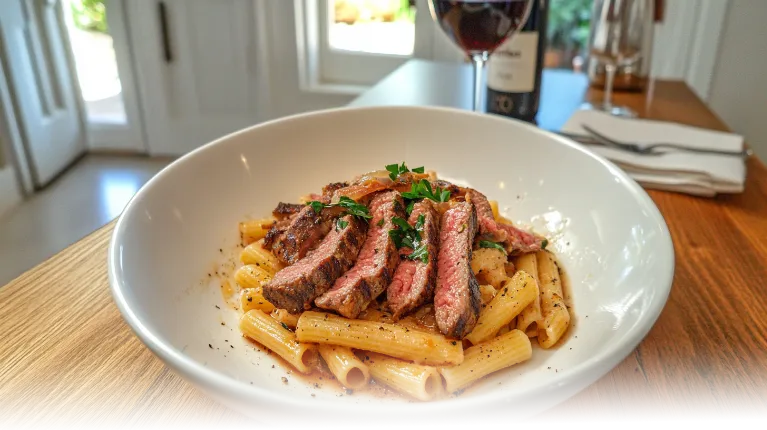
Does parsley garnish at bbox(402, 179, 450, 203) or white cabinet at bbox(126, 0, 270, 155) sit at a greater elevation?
parsley garnish at bbox(402, 179, 450, 203)

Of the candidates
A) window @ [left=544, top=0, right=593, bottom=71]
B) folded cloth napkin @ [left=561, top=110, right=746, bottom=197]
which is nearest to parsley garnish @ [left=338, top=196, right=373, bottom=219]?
folded cloth napkin @ [left=561, top=110, right=746, bottom=197]

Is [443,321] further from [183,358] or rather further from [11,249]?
[11,249]

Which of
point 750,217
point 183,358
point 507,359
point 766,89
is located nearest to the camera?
point 183,358

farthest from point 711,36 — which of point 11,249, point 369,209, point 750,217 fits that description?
point 11,249

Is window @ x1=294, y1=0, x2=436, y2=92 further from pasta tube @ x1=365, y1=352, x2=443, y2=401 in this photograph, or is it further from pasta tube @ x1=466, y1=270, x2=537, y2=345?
pasta tube @ x1=365, y1=352, x2=443, y2=401

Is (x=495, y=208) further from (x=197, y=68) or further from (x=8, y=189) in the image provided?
(x=8, y=189)

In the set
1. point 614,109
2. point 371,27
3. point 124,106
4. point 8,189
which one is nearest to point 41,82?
point 124,106

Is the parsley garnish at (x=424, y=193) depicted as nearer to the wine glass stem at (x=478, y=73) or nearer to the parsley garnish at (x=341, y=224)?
the parsley garnish at (x=341, y=224)
